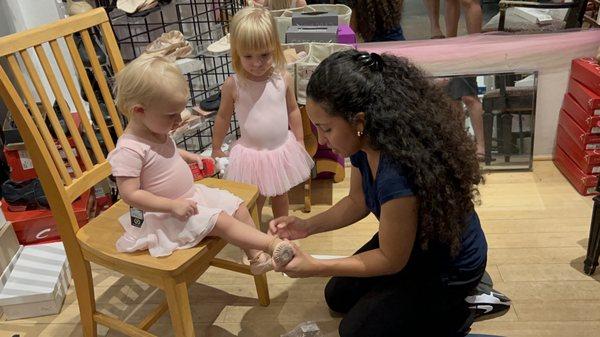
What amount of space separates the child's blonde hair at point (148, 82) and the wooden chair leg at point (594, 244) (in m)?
1.33

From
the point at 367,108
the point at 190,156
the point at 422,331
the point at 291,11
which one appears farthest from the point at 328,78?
the point at 291,11

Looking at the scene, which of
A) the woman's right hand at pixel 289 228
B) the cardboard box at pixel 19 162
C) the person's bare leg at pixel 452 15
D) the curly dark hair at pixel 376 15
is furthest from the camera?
the person's bare leg at pixel 452 15

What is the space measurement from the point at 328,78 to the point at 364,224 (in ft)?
3.68

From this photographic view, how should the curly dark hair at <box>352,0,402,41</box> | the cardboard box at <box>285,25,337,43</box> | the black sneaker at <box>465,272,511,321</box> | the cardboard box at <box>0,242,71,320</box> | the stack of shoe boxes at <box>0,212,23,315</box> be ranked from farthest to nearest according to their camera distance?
the curly dark hair at <box>352,0,402,41</box> < the cardboard box at <box>285,25,337,43</box> < the stack of shoe boxes at <box>0,212,23,315</box> < the cardboard box at <box>0,242,71,320</box> < the black sneaker at <box>465,272,511,321</box>

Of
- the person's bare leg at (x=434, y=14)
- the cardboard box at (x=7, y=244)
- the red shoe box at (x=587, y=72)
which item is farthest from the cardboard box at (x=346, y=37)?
the cardboard box at (x=7, y=244)

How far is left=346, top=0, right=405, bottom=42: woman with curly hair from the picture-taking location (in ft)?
8.80

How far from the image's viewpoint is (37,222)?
1.98 m

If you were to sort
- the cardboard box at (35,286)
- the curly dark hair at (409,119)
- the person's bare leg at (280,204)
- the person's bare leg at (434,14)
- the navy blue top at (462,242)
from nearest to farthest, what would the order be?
1. the curly dark hair at (409,119)
2. the navy blue top at (462,242)
3. the cardboard box at (35,286)
4. the person's bare leg at (280,204)
5. the person's bare leg at (434,14)

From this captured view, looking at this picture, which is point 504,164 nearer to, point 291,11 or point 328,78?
point 291,11

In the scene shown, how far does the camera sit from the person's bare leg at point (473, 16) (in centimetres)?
277

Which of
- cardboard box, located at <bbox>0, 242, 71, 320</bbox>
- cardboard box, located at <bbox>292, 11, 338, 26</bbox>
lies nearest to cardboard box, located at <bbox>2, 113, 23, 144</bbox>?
cardboard box, located at <bbox>0, 242, 71, 320</bbox>

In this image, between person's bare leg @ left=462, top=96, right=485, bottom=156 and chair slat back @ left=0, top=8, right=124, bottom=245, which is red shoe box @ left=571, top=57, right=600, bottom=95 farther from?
chair slat back @ left=0, top=8, right=124, bottom=245

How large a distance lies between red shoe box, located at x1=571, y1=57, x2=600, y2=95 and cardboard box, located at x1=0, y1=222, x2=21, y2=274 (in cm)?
235

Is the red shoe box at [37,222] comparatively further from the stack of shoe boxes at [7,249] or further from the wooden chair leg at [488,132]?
the wooden chair leg at [488,132]
